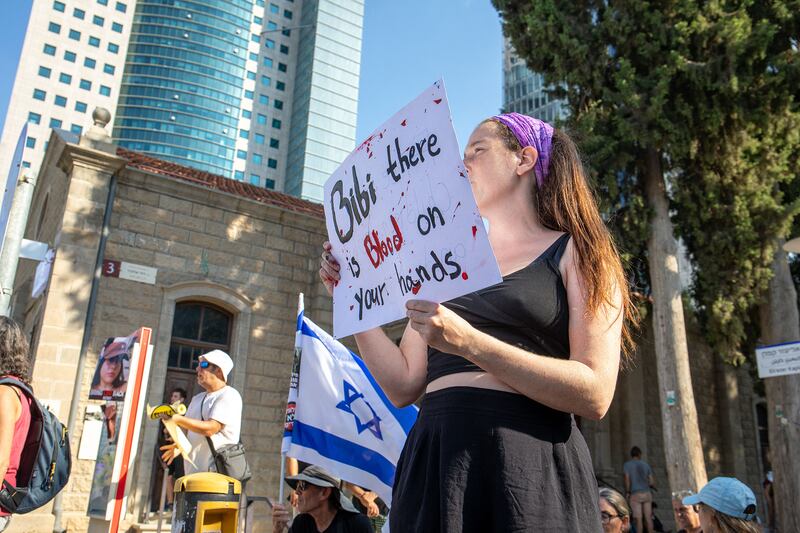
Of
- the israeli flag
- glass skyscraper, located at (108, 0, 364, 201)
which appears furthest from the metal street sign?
glass skyscraper, located at (108, 0, 364, 201)

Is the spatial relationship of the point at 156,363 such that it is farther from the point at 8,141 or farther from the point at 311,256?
the point at 8,141

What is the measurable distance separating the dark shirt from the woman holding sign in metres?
3.61

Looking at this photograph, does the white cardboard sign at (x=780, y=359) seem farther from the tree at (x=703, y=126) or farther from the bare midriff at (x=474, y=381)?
the bare midriff at (x=474, y=381)

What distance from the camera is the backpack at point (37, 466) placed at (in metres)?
3.07

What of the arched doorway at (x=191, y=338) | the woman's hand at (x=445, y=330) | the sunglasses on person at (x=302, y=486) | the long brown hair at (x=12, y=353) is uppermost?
the arched doorway at (x=191, y=338)

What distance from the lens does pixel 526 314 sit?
54.6 inches

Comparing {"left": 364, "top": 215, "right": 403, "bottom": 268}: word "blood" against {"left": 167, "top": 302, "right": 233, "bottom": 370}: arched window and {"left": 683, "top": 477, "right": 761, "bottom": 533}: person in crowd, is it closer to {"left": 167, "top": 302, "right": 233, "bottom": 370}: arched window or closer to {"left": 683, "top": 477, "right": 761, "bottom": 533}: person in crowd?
{"left": 683, "top": 477, "right": 761, "bottom": 533}: person in crowd

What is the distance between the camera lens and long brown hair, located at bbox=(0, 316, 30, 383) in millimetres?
3240

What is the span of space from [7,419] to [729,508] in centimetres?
384

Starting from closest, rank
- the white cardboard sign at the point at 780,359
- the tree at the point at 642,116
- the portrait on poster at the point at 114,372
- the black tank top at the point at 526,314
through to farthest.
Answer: the black tank top at the point at 526,314 < the portrait on poster at the point at 114,372 < the white cardboard sign at the point at 780,359 < the tree at the point at 642,116

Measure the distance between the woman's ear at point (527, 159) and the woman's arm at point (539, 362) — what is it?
0.47m

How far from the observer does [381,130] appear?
176cm

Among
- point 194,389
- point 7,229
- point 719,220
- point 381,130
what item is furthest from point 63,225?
point 719,220

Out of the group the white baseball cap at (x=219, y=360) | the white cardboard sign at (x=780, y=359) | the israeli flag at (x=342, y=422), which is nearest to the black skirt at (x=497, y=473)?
the israeli flag at (x=342, y=422)
